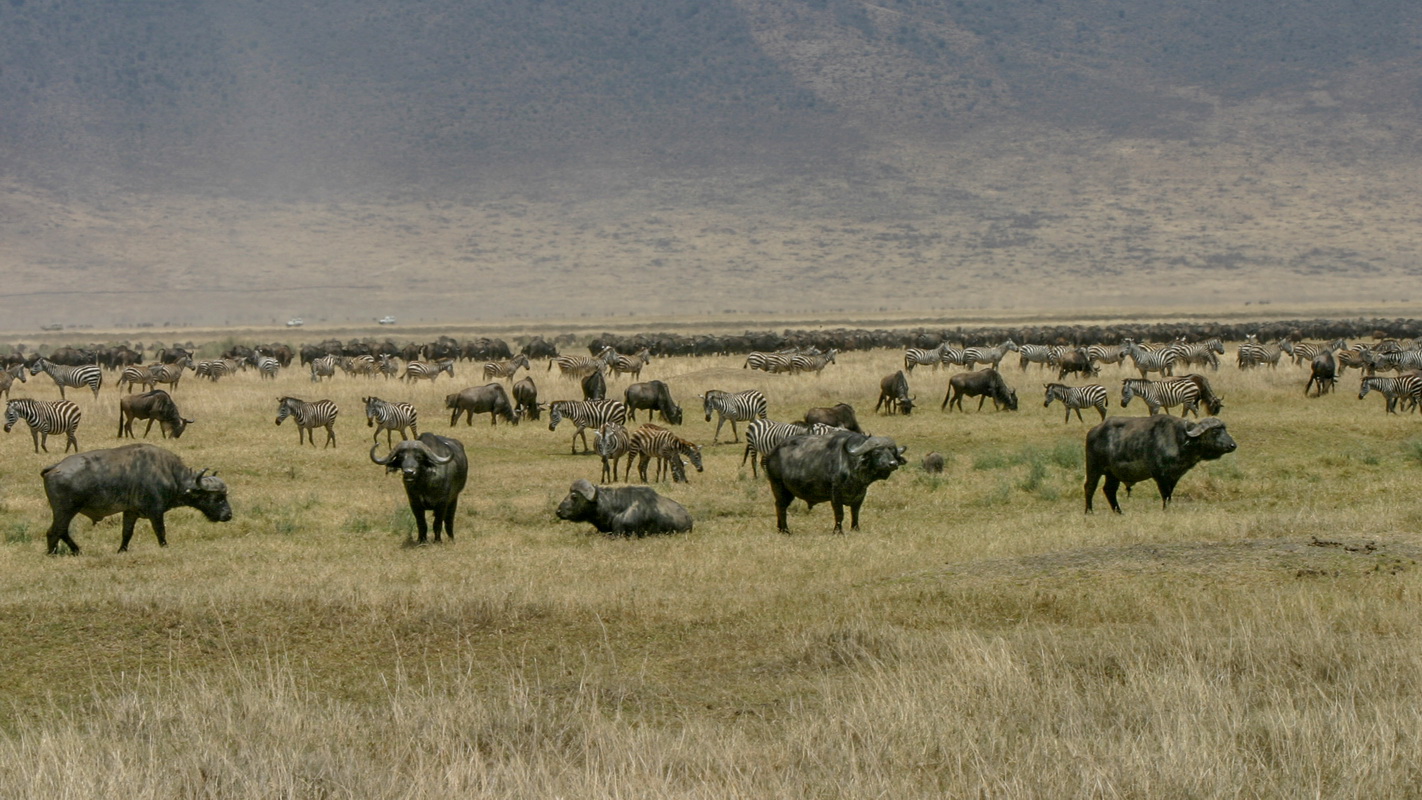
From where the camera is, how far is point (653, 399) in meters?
31.5

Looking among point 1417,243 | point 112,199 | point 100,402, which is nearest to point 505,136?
point 112,199

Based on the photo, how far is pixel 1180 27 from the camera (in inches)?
7382

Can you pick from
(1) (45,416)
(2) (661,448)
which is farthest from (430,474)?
(1) (45,416)

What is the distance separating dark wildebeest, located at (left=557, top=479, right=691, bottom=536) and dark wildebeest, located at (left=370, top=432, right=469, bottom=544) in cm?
135

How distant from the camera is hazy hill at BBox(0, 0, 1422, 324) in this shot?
133875mm

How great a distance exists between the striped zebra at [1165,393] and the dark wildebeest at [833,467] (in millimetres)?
15460

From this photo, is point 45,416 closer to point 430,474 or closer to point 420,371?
point 430,474

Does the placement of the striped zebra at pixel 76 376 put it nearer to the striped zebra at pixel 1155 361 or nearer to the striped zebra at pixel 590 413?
the striped zebra at pixel 590 413

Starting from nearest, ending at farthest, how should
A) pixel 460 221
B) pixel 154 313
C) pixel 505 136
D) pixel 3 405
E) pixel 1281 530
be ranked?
pixel 1281 530
pixel 3 405
pixel 154 313
pixel 460 221
pixel 505 136

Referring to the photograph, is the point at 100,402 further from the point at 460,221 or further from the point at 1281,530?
the point at 460,221

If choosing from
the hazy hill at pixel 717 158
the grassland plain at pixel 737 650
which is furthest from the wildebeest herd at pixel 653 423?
the hazy hill at pixel 717 158

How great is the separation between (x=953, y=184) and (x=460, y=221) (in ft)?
171

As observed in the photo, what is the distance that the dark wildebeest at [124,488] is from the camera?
1598 cm

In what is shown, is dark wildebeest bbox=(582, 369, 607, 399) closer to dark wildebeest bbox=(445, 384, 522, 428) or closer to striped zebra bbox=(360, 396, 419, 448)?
dark wildebeest bbox=(445, 384, 522, 428)
